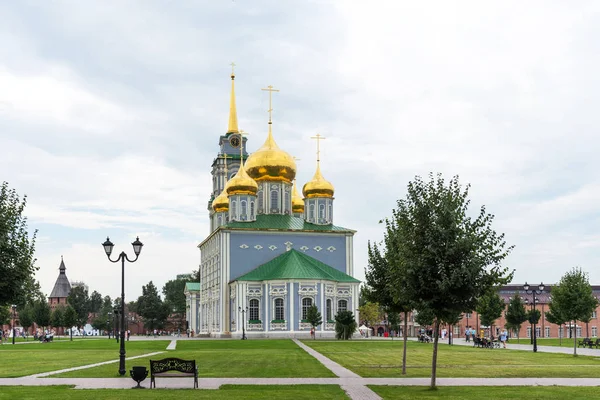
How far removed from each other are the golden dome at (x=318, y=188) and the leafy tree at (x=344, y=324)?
19977 mm

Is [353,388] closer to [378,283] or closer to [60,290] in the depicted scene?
[378,283]

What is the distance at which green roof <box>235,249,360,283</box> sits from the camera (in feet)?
255

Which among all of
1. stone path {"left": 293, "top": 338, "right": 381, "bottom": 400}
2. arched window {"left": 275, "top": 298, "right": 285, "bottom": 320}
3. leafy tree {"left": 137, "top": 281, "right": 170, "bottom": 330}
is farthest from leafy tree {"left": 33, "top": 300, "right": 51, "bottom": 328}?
stone path {"left": 293, "top": 338, "right": 381, "bottom": 400}

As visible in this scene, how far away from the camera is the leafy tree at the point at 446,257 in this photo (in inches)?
925

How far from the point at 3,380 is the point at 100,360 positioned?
39.3 feet

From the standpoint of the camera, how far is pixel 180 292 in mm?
156000

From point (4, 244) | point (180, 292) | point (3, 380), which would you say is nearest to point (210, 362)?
point (3, 380)

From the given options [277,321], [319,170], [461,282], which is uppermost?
[319,170]

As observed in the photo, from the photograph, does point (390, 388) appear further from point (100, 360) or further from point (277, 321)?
point (277, 321)

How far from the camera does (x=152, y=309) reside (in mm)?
134625

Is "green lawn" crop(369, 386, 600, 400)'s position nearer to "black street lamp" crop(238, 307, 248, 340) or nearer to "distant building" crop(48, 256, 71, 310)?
"black street lamp" crop(238, 307, 248, 340)

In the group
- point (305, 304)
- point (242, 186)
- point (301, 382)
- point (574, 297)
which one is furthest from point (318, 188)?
point (301, 382)

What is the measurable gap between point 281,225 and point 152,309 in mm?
53726

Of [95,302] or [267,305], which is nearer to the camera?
[267,305]
